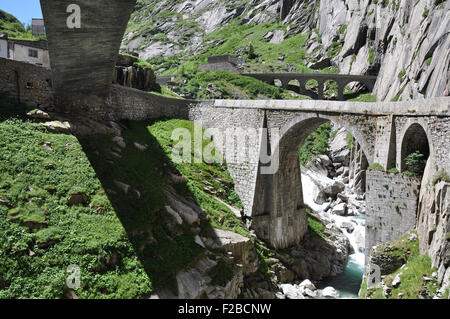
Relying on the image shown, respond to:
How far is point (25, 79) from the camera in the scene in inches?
691

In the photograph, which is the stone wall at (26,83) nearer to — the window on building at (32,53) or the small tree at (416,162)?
the window on building at (32,53)

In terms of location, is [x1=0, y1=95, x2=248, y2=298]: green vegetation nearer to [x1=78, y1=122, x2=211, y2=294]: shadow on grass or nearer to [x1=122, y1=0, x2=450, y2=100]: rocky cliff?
[x1=78, y1=122, x2=211, y2=294]: shadow on grass

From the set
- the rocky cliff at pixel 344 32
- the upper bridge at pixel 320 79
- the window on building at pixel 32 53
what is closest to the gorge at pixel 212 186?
the rocky cliff at pixel 344 32

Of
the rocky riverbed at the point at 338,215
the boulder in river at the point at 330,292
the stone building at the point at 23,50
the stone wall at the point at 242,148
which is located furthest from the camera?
the stone building at the point at 23,50

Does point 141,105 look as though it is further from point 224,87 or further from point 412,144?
point 224,87

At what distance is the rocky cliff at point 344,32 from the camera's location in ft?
91.7

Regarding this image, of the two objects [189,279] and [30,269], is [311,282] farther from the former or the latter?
[30,269]

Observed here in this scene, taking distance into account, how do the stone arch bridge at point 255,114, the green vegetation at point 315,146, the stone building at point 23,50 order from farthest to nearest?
the green vegetation at point 315,146
the stone building at point 23,50
the stone arch bridge at point 255,114

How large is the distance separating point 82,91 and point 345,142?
3022 cm

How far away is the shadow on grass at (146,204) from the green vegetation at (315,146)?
23.6 meters

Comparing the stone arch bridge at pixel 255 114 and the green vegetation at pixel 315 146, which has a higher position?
the stone arch bridge at pixel 255 114

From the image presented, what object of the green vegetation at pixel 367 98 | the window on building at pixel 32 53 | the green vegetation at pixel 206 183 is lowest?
the green vegetation at pixel 206 183
